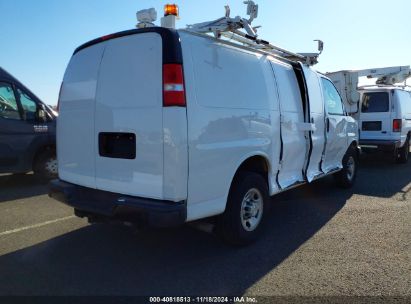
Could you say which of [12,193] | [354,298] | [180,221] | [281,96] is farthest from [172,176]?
[12,193]

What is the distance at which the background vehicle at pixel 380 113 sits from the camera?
9.92 m

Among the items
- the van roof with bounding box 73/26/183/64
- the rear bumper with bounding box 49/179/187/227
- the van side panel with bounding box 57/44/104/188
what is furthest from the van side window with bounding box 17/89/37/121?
the van roof with bounding box 73/26/183/64

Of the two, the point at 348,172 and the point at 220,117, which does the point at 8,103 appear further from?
the point at 348,172

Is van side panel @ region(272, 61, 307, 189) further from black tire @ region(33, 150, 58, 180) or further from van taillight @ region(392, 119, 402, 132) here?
van taillight @ region(392, 119, 402, 132)

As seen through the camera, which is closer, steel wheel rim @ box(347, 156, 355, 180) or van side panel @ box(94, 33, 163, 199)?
van side panel @ box(94, 33, 163, 199)

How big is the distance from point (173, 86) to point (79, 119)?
1276 millimetres

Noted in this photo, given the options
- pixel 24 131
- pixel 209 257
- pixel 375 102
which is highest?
pixel 375 102

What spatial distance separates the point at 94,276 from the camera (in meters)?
3.44

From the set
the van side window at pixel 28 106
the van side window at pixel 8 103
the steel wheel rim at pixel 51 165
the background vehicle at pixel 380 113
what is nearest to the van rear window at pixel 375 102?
the background vehicle at pixel 380 113

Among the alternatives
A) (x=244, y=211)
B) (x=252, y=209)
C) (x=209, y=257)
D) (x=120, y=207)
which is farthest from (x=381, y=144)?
(x=120, y=207)

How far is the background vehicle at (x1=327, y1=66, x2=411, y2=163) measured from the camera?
9.92m

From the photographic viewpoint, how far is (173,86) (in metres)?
3.21

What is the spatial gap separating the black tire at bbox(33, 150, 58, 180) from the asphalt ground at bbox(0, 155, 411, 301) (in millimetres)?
1728

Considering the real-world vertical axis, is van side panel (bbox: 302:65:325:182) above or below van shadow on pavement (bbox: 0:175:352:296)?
above
